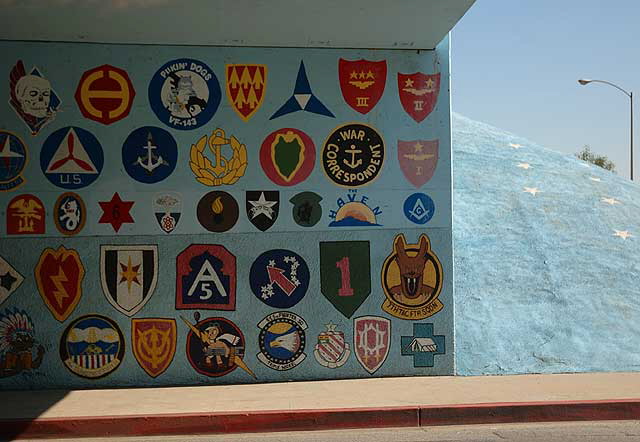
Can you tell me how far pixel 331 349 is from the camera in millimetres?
9336

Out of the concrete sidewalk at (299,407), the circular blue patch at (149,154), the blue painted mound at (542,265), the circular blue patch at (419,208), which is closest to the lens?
the concrete sidewalk at (299,407)

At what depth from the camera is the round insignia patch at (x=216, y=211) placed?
9227 millimetres

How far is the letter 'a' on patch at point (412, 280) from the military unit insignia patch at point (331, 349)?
0.60 metres

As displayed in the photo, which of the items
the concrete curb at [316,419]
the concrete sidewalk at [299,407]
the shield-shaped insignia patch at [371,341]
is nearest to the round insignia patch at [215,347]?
the concrete sidewalk at [299,407]

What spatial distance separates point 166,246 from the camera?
9.18 meters

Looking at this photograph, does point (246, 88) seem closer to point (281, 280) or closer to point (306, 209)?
point (306, 209)

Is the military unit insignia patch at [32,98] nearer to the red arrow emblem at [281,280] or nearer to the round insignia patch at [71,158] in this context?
the round insignia patch at [71,158]

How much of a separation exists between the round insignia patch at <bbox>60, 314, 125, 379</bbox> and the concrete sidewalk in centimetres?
26

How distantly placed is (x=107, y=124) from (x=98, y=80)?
0.47m

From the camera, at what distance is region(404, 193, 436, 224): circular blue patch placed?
949 centimetres

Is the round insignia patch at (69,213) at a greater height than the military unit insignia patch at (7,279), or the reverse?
the round insignia patch at (69,213)

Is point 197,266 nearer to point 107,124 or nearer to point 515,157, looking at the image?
point 107,124

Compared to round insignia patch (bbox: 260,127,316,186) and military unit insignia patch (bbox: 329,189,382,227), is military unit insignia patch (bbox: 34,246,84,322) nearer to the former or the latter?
round insignia patch (bbox: 260,127,316,186)

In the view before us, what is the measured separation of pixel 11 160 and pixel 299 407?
3981mm
